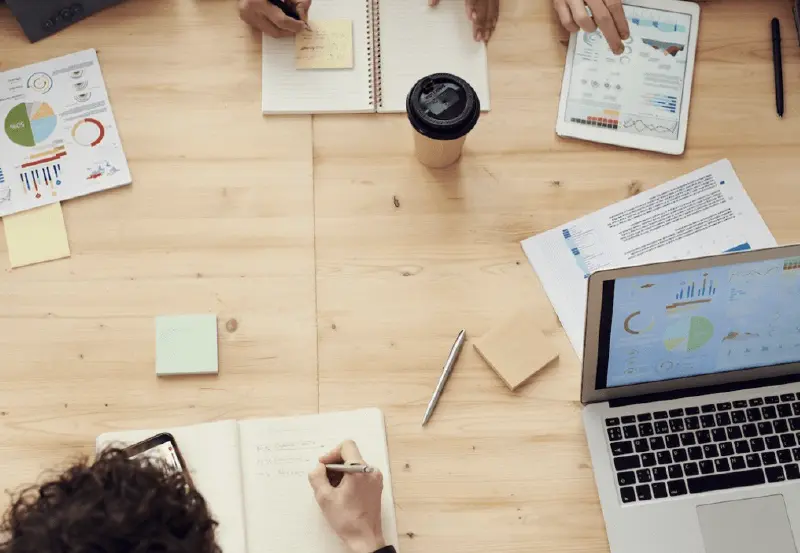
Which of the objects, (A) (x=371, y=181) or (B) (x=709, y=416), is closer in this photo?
(B) (x=709, y=416)

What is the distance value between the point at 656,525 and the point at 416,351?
1.18 ft

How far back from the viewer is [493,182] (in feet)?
3.86

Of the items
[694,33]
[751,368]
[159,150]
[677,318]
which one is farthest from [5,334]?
[694,33]

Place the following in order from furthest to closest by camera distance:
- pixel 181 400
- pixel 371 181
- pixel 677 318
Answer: pixel 371 181
pixel 181 400
pixel 677 318

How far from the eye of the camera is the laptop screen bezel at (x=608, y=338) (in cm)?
85

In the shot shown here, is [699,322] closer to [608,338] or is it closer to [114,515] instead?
[608,338]

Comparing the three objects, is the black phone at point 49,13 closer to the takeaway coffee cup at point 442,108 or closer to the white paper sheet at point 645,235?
the takeaway coffee cup at point 442,108

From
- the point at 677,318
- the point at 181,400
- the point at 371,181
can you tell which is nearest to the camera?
the point at 677,318

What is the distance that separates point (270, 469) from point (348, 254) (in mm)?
306

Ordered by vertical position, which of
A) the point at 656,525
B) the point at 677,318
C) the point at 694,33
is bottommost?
the point at 656,525

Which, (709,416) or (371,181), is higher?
(371,181)

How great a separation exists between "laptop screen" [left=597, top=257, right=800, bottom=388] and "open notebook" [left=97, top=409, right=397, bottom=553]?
11.9 inches

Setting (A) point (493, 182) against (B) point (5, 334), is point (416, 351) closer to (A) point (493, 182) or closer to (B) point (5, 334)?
(A) point (493, 182)

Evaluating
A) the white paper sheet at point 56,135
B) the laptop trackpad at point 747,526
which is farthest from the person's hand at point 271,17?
the laptop trackpad at point 747,526
